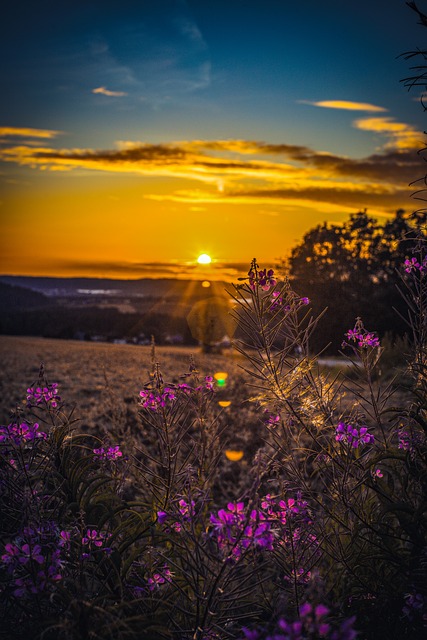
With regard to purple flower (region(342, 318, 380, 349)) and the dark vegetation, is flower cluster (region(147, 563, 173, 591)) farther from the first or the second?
purple flower (region(342, 318, 380, 349))

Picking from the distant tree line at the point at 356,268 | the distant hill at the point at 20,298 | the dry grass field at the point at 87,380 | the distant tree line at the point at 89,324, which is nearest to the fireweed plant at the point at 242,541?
the dry grass field at the point at 87,380

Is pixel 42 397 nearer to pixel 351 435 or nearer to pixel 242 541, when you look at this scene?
pixel 242 541

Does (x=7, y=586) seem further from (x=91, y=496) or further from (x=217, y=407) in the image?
(x=217, y=407)

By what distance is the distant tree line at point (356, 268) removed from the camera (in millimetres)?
28188

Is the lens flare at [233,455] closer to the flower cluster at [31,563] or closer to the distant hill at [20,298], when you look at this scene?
the flower cluster at [31,563]

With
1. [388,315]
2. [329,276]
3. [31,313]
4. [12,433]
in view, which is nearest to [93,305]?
[31,313]

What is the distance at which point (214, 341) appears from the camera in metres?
33.9

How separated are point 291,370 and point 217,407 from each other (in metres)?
7.25

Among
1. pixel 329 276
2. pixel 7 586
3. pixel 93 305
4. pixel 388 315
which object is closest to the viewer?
pixel 7 586

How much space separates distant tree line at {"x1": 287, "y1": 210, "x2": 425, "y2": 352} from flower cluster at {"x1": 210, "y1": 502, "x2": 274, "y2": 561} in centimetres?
2553

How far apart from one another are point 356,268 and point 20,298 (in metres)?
58.4

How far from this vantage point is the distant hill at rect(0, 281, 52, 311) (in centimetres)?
6858

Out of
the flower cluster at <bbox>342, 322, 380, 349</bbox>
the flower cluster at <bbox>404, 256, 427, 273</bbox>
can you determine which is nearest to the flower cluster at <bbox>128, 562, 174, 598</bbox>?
the flower cluster at <bbox>342, 322, 380, 349</bbox>

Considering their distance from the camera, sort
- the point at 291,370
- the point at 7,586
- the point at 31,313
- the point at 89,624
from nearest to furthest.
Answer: the point at 89,624
the point at 7,586
the point at 291,370
the point at 31,313
